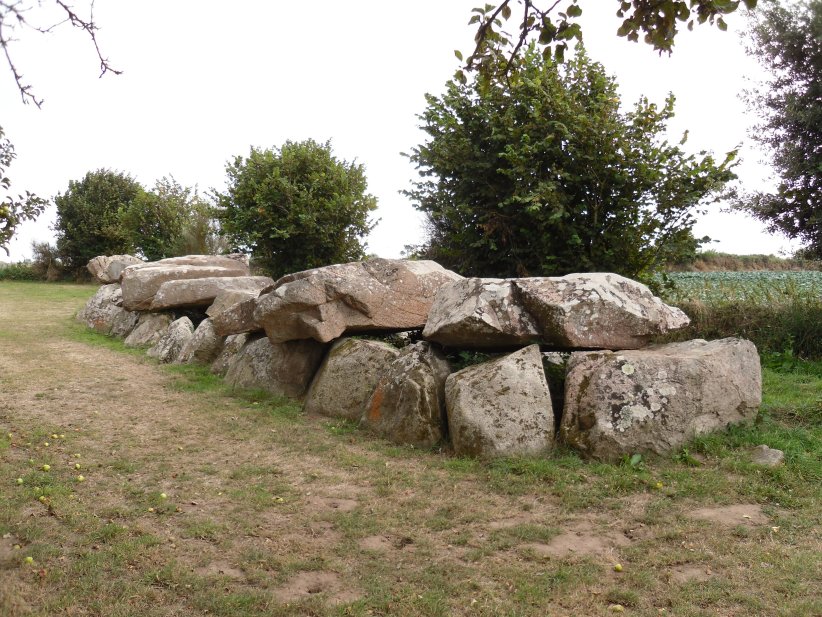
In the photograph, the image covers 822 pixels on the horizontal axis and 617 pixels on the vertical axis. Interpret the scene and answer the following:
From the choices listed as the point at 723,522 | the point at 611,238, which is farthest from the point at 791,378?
the point at 723,522

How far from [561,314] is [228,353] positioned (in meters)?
6.65

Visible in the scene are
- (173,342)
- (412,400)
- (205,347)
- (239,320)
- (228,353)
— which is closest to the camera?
(412,400)

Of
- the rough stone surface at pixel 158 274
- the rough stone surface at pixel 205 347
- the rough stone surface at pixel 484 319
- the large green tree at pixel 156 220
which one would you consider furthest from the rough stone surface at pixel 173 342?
the large green tree at pixel 156 220

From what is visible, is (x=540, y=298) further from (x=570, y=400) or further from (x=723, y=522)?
(x=723, y=522)

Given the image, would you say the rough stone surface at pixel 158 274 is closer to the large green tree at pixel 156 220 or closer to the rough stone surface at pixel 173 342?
the rough stone surface at pixel 173 342

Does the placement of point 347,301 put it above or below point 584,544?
above

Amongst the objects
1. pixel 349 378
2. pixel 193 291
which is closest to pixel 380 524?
pixel 349 378

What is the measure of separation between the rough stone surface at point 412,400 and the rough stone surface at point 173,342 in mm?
6562

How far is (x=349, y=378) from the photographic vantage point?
29.3 feet

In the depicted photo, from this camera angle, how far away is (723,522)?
542cm

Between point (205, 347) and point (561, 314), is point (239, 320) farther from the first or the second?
point (561, 314)

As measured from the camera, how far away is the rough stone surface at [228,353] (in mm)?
11688

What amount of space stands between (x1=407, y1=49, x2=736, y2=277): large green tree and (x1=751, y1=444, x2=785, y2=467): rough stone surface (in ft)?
16.1

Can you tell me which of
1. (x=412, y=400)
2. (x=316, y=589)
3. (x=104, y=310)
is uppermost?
(x=104, y=310)
